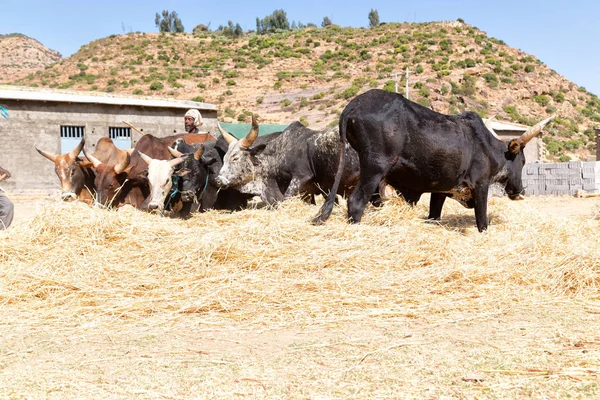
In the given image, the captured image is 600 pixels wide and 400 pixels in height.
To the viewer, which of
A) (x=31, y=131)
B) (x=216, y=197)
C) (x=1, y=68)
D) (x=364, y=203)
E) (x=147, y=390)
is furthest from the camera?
(x=1, y=68)

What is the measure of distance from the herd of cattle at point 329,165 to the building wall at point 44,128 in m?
14.4

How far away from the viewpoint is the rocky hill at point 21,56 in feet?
256

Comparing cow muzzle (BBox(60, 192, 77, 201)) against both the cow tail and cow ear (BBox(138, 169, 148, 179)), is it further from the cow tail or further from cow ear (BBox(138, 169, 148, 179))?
the cow tail

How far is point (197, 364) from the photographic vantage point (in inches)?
135

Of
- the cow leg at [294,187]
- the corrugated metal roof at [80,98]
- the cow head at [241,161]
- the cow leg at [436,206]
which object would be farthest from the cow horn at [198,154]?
the corrugated metal roof at [80,98]

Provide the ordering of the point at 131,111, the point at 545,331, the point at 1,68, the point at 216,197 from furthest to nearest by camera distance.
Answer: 1. the point at 1,68
2. the point at 131,111
3. the point at 216,197
4. the point at 545,331

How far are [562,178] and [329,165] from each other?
12.6 meters

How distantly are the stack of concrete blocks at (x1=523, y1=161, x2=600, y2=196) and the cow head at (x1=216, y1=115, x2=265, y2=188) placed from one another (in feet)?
41.6

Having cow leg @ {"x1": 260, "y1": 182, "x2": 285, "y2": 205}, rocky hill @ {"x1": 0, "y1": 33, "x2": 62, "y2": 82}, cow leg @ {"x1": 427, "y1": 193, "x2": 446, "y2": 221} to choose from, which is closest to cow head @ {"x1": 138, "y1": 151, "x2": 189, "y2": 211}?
cow leg @ {"x1": 260, "y1": 182, "x2": 285, "y2": 205}

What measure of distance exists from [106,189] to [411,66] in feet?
163

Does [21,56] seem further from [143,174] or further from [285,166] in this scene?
[285,166]

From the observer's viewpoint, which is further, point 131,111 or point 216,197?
point 131,111

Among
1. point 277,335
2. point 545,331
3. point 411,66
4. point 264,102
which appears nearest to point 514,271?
point 545,331

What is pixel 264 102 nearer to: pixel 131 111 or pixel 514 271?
pixel 131 111
